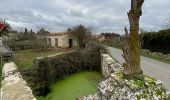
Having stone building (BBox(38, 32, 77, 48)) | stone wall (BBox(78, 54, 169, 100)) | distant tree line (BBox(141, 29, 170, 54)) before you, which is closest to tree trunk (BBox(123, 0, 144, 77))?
stone wall (BBox(78, 54, 169, 100))

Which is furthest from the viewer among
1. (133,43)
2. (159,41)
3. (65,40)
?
(65,40)

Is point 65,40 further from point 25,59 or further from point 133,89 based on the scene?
point 133,89

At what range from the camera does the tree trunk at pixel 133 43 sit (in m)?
4.80

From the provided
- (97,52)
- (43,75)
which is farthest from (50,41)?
(43,75)

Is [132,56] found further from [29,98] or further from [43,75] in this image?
[43,75]

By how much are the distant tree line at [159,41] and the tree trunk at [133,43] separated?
2264cm

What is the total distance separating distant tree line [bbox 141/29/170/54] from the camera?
1046 inches

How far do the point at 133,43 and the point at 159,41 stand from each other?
25129 millimetres

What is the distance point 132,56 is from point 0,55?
1663cm

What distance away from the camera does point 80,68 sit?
832 inches

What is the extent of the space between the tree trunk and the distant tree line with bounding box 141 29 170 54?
22.6m

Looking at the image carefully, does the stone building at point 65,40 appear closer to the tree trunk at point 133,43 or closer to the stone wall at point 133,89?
the tree trunk at point 133,43

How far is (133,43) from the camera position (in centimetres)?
485

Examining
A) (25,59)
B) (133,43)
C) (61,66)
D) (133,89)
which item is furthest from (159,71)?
(25,59)
